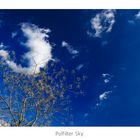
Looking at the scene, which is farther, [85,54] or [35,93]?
[35,93]

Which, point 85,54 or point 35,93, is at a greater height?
point 35,93

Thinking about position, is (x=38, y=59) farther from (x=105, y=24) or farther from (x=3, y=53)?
(x=105, y=24)

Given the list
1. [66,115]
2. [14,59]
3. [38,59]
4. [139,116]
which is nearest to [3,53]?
[14,59]

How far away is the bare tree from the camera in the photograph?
273 cm

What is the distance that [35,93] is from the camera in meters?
3.77

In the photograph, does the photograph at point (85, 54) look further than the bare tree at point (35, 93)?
No

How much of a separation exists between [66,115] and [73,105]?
0.58 feet

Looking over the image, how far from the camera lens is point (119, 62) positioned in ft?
8.41

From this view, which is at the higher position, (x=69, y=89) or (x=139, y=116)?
(x=69, y=89)

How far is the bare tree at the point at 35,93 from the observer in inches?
108

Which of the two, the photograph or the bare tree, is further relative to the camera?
the bare tree
